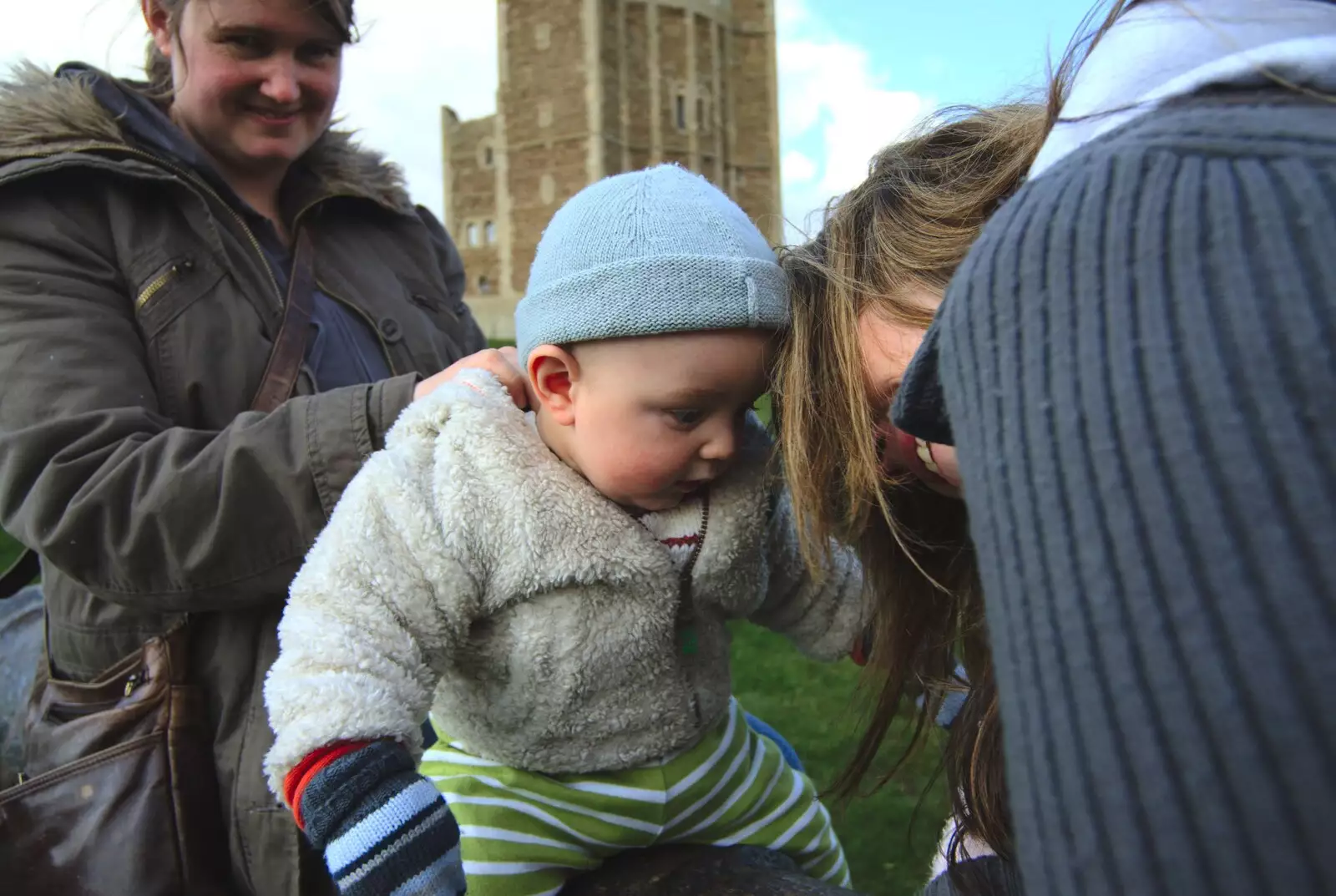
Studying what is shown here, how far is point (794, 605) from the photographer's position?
5.90 feet

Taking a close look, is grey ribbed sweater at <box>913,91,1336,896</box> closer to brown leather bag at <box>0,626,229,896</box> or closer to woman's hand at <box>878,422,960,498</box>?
woman's hand at <box>878,422,960,498</box>

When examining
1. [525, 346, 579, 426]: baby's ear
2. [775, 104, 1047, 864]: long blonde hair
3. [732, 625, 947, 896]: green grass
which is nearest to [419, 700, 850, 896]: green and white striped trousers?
[732, 625, 947, 896]: green grass

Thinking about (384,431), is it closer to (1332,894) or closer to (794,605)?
(794,605)

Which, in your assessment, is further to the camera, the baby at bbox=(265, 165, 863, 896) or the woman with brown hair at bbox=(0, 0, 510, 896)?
the woman with brown hair at bbox=(0, 0, 510, 896)

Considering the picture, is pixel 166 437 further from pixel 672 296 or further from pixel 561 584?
pixel 672 296

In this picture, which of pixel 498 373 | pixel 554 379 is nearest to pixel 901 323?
pixel 554 379

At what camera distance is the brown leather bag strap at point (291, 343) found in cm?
183

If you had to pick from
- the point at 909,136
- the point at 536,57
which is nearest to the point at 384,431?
the point at 909,136

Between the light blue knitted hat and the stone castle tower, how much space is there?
21.4 meters

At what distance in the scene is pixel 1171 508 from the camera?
1.99 feet

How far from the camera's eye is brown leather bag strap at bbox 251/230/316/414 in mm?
1835

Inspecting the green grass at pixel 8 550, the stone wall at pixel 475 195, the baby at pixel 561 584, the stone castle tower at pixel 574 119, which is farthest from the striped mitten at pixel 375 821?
the stone wall at pixel 475 195

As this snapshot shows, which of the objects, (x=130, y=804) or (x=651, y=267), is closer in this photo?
(x=651, y=267)

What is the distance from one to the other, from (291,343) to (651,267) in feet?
2.90
